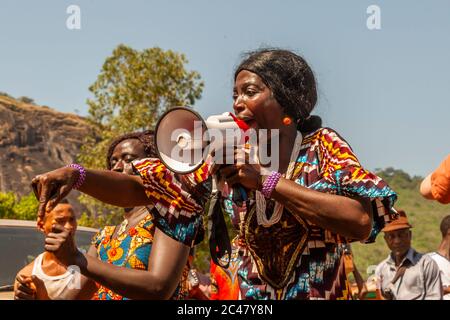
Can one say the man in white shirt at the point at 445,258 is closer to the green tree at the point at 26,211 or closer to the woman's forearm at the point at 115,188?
the woman's forearm at the point at 115,188

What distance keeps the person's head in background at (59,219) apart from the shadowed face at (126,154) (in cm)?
107

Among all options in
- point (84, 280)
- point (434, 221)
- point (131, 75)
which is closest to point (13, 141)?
point (434, 221)

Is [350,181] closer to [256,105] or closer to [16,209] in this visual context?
[256,105]

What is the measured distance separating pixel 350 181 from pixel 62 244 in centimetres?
106

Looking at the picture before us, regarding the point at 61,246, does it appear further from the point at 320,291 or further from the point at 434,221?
the point at 434,221

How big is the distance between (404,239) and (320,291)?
4.80m

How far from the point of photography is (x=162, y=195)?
3316mm

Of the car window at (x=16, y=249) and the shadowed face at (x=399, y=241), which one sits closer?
the car window at (x=16, y=249)

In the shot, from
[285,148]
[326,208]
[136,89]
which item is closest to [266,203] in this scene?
[285,148]

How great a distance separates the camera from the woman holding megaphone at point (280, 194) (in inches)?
115

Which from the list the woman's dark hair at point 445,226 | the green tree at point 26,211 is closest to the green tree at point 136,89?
the green tree at point 26,211

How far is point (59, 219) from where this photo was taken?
3.10m

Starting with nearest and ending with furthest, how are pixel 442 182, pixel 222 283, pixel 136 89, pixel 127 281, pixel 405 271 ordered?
pixel 442 182 → pixel 127 281 → pixel 222 283 → pixel 405 271 → pixel 136 89

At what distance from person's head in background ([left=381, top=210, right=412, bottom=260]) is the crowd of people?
4.40m
